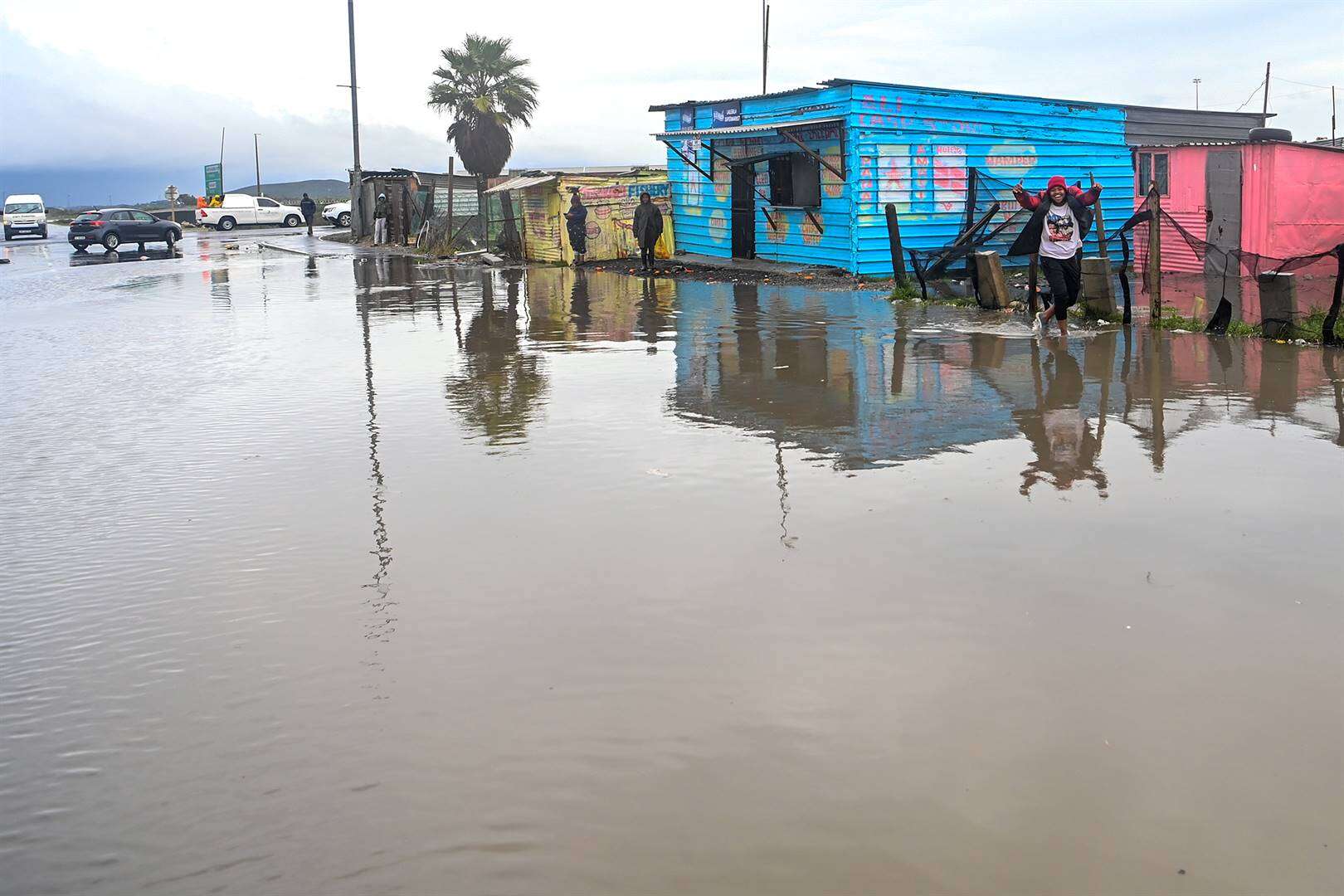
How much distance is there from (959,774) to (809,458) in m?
4.18

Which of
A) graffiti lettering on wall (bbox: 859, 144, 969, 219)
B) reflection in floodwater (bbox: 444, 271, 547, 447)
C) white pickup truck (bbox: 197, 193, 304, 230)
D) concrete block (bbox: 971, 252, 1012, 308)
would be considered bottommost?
reflection in floodwater (bbox: 444, 271, 547, 447)

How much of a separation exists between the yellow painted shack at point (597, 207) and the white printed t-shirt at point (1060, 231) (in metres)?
17.0

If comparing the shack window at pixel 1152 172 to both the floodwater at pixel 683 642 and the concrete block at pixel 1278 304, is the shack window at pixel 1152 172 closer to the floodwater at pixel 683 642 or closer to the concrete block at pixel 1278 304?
the concrete block at pixel 1278 304

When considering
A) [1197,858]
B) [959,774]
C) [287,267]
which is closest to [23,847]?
[959,774]

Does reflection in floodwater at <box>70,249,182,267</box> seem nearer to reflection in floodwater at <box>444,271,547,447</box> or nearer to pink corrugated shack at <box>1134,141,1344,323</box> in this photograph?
reflection in floodwater at <box>444,271,547,447</box>

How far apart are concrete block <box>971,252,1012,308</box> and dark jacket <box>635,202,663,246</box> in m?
11.6

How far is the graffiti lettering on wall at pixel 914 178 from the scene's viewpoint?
22562 millimetres

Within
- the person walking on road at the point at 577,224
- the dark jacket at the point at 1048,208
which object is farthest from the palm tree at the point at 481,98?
the dark jacket at the point at 1048,208

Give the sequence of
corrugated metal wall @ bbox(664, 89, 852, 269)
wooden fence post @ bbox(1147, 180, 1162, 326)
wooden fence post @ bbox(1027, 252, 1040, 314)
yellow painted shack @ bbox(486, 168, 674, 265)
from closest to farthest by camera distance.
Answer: wooden fence post @ bbox(1147, 180, 1162, 326) < wooden fence post @ bbox(1027, 252, 1040, 314) < corrugated metal wall @ bbox(664, 89, 852, 269) < yellow painted shack @ bbox(486, 168, 674, 265)

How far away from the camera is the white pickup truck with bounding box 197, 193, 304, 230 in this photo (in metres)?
63.0

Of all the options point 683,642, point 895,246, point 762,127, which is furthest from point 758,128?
point 683,642

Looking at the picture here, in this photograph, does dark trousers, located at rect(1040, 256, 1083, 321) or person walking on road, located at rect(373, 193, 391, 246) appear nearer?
dark trousers, located at rect(1040, 256, 1083, 321)

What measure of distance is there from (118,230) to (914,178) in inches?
1209

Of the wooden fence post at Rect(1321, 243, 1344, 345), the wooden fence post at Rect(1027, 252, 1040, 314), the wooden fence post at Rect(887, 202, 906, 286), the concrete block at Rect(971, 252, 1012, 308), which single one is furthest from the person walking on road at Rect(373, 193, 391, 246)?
the wooden fence post at Rect(1321, 243, 1344, 345)
